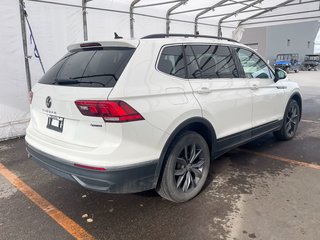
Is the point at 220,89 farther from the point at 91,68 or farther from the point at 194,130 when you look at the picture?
the point at 91,68

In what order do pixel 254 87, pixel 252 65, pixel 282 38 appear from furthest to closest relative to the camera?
pixel 282 38 → pixel 252 65 → pixel 254 87

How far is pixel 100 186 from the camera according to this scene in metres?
2.55

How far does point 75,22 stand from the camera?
6734 millimetres

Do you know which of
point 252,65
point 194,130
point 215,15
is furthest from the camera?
point 215,15

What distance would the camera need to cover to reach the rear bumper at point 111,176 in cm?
251

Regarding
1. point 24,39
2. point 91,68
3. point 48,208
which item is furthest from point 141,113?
point 24,39

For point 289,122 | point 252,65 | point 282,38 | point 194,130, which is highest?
point 282,38

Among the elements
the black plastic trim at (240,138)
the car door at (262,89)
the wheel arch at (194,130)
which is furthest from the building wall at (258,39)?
the wheel arch at (194,130)

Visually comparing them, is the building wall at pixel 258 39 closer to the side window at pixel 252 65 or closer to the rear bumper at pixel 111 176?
the side window at pixel 252 65

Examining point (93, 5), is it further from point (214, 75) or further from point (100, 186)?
point (100, 186)

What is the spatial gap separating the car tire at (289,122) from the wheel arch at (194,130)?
230 centimetres

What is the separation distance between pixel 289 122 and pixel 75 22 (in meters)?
5.06

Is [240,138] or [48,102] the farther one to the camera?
[240,138]

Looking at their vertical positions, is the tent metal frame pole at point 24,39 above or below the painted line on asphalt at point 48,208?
above
